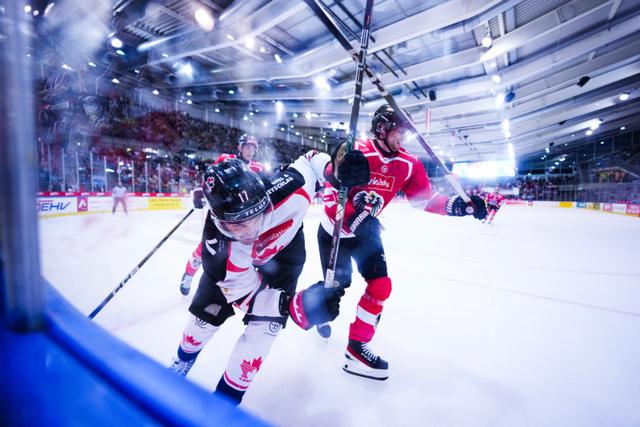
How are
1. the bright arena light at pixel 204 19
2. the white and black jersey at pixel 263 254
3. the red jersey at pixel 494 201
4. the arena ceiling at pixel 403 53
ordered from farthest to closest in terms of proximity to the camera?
1. the bright arena light at pixel 204 19
2. the arena ceiling at pixel 403 53
3. the red jersey at pixel 494 201
4. the white and black jersey at pixel 263 254

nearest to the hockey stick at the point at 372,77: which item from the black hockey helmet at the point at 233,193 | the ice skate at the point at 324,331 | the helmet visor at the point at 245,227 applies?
the black hockey helmet at the point at 233,193

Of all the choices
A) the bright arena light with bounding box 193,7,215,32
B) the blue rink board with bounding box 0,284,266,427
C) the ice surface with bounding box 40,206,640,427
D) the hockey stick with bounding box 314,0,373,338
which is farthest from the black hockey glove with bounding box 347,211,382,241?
the bright arena light with bounding box 193,7,215,32

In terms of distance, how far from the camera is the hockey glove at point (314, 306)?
116 centimetres

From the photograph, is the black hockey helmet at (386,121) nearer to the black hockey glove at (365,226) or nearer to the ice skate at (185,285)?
the black hockey glove at (365,226)

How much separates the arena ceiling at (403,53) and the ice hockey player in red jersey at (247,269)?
561 cm

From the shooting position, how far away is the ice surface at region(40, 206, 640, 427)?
4.46ft

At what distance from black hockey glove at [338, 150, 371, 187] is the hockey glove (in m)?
0.53

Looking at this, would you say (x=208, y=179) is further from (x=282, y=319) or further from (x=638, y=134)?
(x=638, y=134)

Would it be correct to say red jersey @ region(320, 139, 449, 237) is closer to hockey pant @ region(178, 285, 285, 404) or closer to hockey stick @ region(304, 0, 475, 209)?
hockey stick @ region(304, 0, 475, 209)

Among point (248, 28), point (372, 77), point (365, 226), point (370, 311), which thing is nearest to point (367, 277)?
point (370, 311)

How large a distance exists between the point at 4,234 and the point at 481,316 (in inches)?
107

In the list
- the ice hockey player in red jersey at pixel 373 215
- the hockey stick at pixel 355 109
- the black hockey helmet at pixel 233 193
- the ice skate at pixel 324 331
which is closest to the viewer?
the black hockey helmet at pixel 233 193

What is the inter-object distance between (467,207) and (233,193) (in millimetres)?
1515

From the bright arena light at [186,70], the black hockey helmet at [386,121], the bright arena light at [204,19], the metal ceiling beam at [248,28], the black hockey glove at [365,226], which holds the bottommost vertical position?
the black hockey glove at [365,226]
